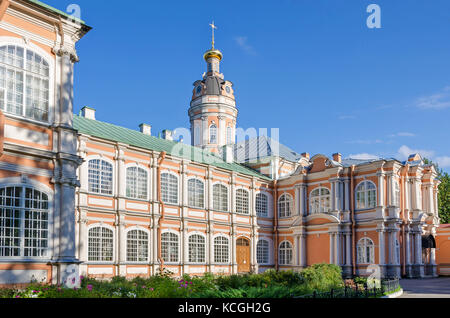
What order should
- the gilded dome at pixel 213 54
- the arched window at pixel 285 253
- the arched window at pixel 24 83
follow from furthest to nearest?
the gilded dome at pixel 213 54 < the arched window at pixel 285 253 < the arched window at pixel 24 83

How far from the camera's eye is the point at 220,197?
33062 mm

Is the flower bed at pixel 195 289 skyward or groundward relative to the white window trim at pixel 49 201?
groundward

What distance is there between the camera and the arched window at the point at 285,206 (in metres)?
37.0

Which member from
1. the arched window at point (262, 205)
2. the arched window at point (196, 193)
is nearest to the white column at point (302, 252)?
the arched window at point (262, 205)

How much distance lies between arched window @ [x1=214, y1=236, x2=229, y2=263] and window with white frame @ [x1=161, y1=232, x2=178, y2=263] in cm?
378

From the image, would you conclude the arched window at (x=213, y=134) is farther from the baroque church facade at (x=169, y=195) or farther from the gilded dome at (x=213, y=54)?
the gilded dome at (x=213, y=54)

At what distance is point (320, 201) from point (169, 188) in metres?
12.1

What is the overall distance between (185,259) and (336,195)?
12059 mm

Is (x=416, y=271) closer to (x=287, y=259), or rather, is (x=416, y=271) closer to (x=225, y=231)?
(x=287, y=259)

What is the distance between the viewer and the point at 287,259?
1436 inches

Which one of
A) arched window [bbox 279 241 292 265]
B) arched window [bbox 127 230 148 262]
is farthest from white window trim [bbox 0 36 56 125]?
arched window [bbox 279 241 292 265]

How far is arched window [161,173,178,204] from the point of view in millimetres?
28984

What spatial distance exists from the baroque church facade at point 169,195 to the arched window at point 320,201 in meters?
0.08
